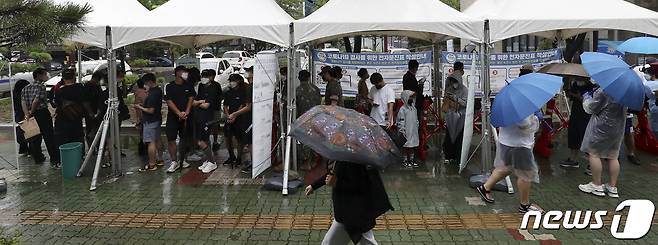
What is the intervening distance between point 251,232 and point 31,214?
8.97ft

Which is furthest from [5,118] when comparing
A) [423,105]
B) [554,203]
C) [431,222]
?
[554,203]

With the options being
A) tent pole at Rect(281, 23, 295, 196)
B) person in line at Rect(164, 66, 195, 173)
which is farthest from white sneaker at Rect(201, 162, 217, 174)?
tent pole at Rect(281, 23, 295, 196)

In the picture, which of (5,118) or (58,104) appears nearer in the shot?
(58,104)

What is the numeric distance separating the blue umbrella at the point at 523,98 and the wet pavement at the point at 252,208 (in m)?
1.16

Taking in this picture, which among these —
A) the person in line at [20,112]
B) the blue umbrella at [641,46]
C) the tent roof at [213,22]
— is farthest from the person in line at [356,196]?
the blue umbrella at [641,46]

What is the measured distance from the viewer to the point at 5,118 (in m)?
13.9

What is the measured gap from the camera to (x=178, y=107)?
310 inches

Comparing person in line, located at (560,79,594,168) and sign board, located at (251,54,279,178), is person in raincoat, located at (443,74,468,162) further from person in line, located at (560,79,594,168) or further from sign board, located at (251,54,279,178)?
sign board, located at (251,54,279,178)

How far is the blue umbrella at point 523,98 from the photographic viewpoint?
195 inches

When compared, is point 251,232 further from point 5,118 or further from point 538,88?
point 5,118

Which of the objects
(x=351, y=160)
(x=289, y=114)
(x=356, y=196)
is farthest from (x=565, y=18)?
(x=351, y=160)

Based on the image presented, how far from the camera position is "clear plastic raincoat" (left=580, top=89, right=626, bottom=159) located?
6098 millimetres

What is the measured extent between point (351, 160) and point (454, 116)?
5134 millimetres

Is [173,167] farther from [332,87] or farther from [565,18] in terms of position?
[565,18]
